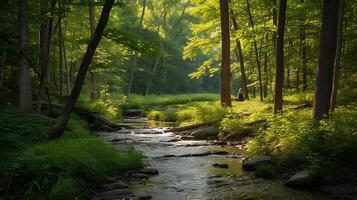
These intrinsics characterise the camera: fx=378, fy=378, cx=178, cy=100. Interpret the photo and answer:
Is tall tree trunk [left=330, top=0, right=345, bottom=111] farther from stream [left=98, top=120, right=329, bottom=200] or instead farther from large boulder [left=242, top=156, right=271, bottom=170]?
large boulder [left=242, top=156, right=271, bottom=170]

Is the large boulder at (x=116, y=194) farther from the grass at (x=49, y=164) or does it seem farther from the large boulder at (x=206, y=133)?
the large boulder at (x=206, y=133)

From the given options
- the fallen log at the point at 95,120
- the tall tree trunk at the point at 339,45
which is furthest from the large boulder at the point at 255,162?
the fallen log at the point at 95,120

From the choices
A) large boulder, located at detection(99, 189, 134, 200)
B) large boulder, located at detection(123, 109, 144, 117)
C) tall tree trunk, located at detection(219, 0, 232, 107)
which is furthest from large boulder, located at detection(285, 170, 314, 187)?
large boulder, located at detection(123, 109, 144, 117)

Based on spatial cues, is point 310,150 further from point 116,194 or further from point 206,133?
point 206,133

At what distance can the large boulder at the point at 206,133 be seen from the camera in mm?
17312

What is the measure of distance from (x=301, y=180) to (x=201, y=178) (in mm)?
2525

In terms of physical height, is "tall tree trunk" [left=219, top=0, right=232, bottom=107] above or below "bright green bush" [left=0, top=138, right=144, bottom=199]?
above

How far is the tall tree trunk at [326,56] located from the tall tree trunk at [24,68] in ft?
31.3

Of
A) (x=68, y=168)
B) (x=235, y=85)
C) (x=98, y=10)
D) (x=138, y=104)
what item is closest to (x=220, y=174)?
(x=68, y=168)

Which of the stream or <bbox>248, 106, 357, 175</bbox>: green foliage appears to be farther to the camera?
<bbox>248, 106, 357, 175</bbox>: green foliage

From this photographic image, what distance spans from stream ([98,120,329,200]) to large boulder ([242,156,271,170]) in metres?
0.21

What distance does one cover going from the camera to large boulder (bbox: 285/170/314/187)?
8570mm

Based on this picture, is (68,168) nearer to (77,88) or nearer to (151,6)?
(77,88)

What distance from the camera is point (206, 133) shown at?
17.5 metres
